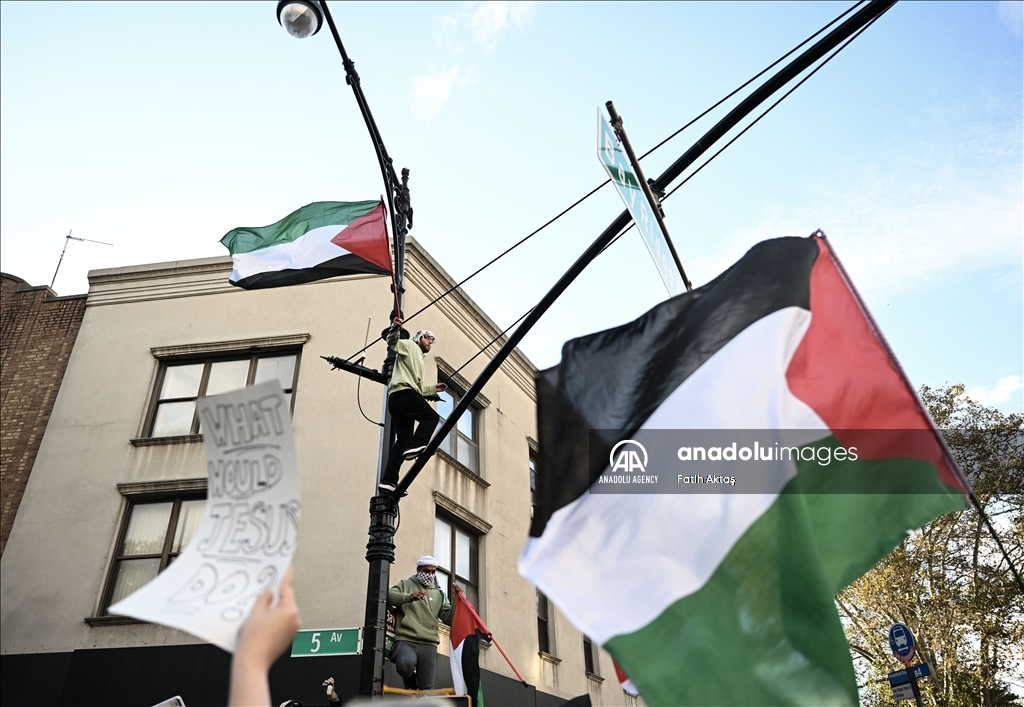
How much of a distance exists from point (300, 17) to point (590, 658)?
15792 millimetres

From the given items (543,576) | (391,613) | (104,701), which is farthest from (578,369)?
(104,701)

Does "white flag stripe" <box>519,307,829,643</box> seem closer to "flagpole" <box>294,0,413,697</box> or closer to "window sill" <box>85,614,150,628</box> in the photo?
"flagpole" <box>294,0,413,697</box>

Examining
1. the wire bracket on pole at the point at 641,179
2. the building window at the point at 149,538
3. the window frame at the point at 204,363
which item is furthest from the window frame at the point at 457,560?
the wire bracket on pole at the point at 641,179

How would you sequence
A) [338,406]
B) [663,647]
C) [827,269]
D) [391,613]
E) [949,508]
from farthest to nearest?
[338,406], [391,613], [827,269], [949,508], [663,647]

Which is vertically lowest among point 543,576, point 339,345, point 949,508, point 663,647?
point 663,647

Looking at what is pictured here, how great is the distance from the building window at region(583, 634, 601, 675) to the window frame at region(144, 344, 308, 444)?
9.47 m

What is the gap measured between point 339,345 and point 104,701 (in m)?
6.58

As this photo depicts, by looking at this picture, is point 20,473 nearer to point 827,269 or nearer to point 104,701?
point 104,701

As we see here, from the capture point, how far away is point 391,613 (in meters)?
9.27

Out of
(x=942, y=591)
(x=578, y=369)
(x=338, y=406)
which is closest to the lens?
(x=578, y=369)

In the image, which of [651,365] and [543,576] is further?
[651,365]

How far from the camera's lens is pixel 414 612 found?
30.2 ft

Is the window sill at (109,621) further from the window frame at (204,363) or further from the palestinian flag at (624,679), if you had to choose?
the palestinian flag at (624,679)

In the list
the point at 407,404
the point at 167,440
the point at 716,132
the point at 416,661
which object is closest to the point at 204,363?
the point at 167,440
